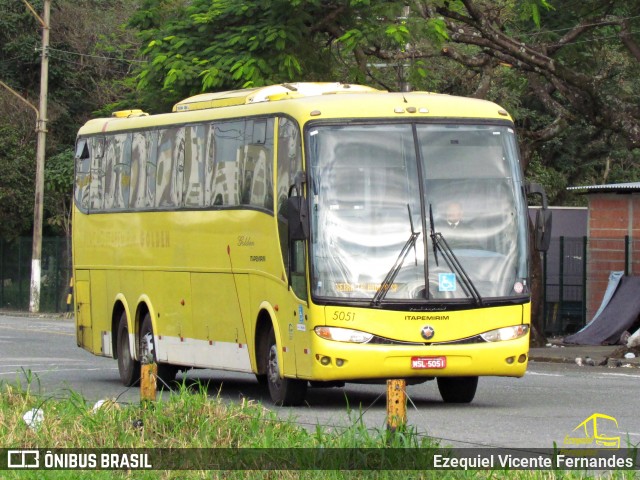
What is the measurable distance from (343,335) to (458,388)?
214 cm

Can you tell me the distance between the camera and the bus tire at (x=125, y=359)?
773 inches

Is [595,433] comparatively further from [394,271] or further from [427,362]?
[394,271]

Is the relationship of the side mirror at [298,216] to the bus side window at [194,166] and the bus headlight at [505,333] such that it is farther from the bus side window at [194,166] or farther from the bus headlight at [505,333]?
the bus side window at [194,166]

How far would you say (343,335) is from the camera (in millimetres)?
14852

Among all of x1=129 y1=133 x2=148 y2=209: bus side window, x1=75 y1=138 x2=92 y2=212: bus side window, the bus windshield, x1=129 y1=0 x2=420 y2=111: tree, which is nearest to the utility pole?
x1=129 y1=0 x2=420 y2=111: tree

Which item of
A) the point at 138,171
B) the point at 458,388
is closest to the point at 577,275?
the point at 138,171

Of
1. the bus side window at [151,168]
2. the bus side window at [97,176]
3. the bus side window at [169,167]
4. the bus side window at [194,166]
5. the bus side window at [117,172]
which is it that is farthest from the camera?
the bus side window at [97,176]

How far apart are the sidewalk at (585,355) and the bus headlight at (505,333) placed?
27.6 ft

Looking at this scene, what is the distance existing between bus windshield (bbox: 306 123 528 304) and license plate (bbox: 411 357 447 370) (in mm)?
582

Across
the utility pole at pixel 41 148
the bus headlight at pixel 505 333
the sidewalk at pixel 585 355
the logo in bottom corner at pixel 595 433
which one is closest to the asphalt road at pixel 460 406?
the logo in bottom corner at pixel 595 433

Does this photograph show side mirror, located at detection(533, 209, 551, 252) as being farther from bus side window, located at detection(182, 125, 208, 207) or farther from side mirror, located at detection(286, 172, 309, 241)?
bus side window, located at detection(182, 125, 208, 207)

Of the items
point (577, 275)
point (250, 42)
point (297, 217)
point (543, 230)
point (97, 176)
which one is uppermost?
point (250, 42)

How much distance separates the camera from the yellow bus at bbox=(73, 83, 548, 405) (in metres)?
14.9

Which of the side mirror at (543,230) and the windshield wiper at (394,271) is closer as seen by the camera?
the windshield wiper at (394,271)
